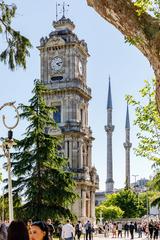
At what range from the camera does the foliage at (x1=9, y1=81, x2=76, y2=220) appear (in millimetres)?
36094

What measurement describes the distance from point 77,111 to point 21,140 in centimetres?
3893

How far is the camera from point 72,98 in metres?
76.4

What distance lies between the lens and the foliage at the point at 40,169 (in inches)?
1421

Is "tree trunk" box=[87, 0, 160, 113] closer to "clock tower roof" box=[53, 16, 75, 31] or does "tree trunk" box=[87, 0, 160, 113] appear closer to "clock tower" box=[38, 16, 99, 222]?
"clock tower" box=[38, 16, 99, 222]

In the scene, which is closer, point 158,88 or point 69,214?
point 158,88

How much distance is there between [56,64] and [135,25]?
7135 centimetres

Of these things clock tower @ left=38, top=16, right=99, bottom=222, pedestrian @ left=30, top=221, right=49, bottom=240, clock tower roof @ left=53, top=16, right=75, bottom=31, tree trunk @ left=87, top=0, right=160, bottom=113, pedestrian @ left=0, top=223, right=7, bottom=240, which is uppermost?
clock tower roof @ left=53, top=16, right=75, bottom=31

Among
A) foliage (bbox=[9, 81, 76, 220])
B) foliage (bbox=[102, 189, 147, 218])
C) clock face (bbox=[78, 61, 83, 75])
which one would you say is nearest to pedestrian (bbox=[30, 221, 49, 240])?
foliage (bbox=[9, 81, 76, 220])

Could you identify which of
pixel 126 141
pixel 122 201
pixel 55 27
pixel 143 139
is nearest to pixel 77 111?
pixel 55 27

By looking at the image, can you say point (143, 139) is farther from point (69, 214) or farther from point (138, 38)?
point (138, 38)

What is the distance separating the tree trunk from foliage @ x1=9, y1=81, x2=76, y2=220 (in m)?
28.2

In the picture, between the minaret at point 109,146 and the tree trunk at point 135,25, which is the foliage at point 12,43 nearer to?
the tree trunk at point 135,25

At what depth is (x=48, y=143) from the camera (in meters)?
37.6

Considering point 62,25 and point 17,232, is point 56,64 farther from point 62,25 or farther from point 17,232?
point 17,232
